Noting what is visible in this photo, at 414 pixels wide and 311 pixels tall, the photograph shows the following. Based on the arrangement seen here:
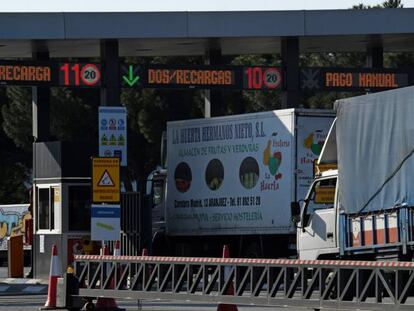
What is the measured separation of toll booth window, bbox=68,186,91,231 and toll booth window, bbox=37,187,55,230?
519 mm

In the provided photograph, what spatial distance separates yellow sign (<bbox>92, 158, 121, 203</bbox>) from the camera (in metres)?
24.9

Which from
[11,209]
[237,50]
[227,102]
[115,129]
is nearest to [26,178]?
[227,102]

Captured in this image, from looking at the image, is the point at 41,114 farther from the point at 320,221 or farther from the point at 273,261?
the point at 273,261

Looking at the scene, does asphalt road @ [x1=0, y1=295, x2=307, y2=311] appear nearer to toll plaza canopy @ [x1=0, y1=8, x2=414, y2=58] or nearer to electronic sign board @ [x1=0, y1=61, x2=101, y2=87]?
electronic sign board @ [x1=0, y1=61, x2=101, y2=87]

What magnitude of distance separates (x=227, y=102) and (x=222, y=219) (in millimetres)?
32172

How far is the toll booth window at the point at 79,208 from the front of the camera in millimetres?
32094

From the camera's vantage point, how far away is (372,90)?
121ft

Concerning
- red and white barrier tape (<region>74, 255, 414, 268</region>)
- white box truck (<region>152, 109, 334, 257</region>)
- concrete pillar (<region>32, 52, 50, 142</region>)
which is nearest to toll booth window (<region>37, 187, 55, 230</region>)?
white box truck (<region>152, 109, 334, 257</region>)

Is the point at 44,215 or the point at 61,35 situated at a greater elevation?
the point at 61,35

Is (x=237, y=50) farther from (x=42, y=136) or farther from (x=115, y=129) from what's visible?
(x=115, y=129)

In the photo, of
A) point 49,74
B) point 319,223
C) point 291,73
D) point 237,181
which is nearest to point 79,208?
point 49,74

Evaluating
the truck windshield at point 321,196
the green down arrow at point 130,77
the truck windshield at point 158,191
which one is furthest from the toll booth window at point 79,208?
the truck windshield at point 321,196

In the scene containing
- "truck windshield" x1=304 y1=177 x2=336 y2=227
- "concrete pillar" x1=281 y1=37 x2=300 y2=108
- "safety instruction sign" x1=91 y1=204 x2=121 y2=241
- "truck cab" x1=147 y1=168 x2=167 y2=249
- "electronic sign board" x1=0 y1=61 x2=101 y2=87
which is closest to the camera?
"truck windshield" x1=304 y1=177 x2=336 y2=227

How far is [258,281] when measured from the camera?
17.0 metres
